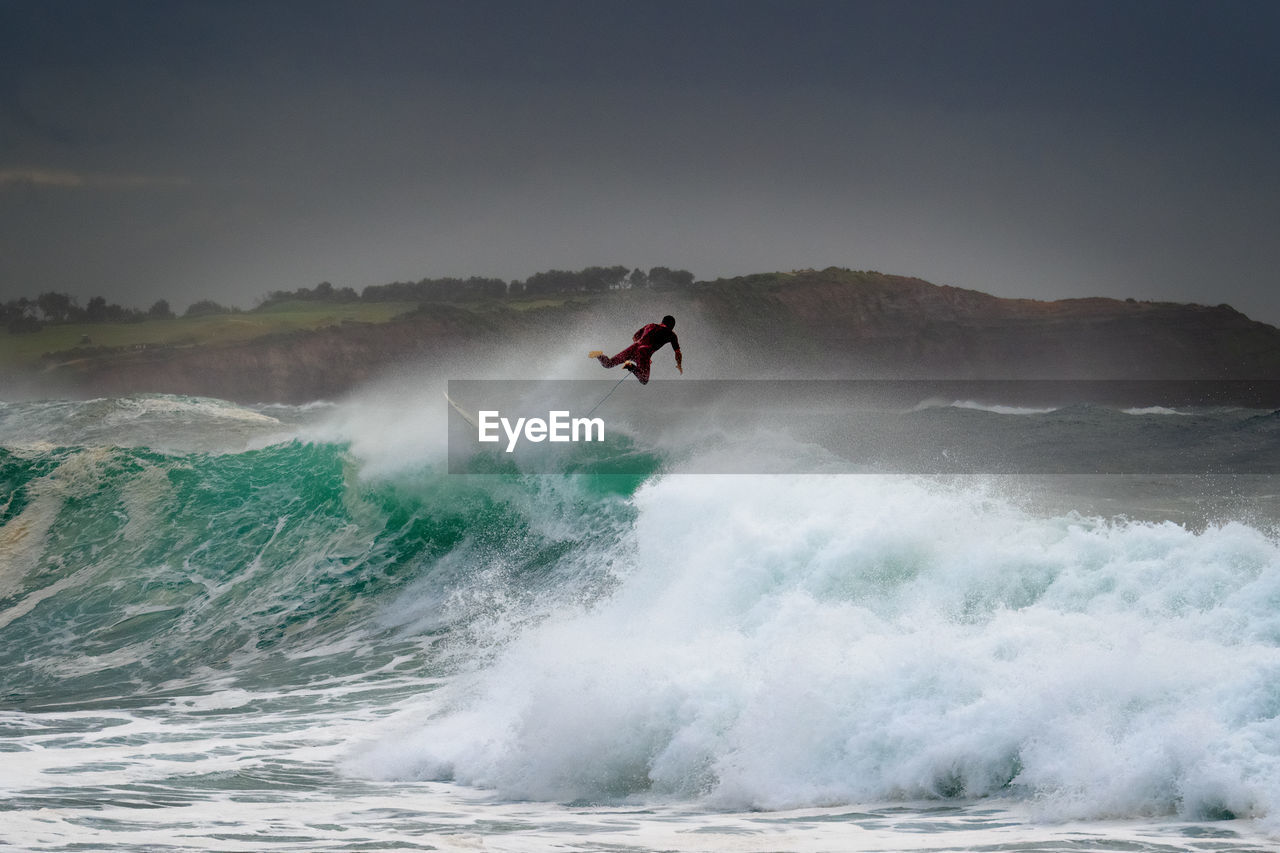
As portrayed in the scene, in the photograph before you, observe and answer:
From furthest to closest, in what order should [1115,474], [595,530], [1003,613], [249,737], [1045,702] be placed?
[1115,474] < [595,530] < [249,737] < [1003,613] < [1045,702]

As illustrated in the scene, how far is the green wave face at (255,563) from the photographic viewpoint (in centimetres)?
1401

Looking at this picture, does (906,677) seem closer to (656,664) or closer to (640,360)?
(656,664)

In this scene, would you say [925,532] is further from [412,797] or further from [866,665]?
[412,797]

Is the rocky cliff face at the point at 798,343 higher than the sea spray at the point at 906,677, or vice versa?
the rocky cliff face at the point at 798,343

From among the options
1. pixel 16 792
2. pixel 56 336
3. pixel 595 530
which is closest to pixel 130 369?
pixel 56 336

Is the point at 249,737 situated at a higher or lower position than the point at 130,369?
lower

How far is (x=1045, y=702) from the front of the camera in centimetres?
800

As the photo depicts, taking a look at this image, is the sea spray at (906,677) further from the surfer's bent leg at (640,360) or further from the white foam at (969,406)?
the white foam at (969,406)

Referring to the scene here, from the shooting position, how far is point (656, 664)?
379 inches

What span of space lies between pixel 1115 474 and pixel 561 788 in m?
15.1
